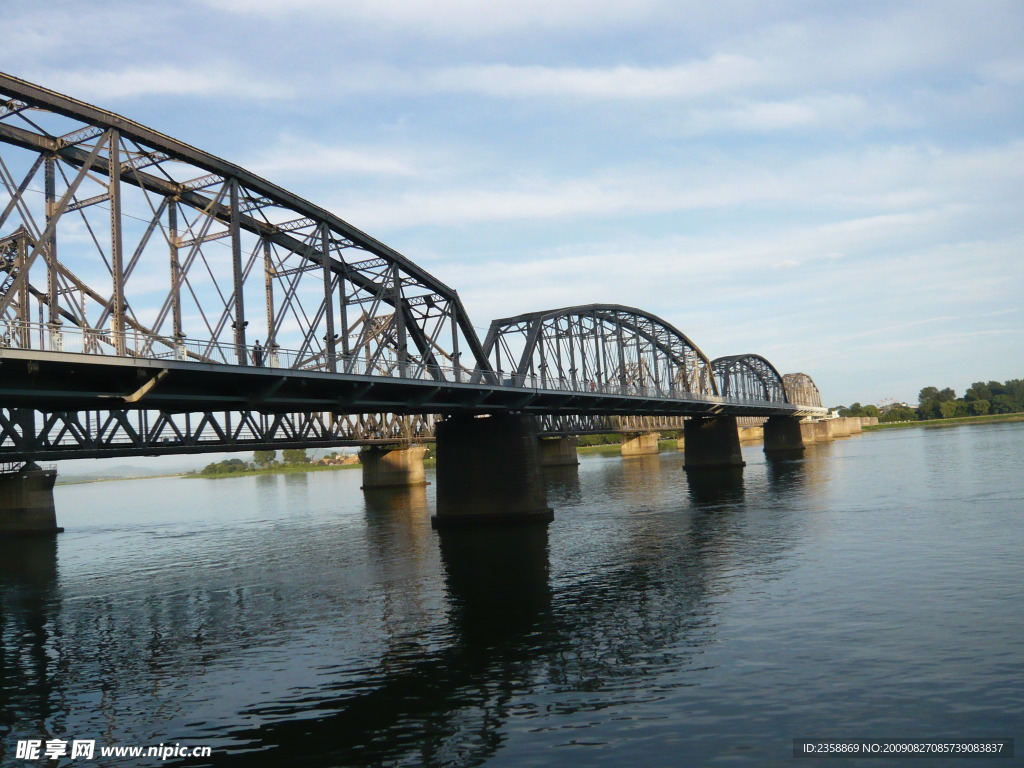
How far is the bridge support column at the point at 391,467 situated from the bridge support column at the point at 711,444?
33522 millimetres

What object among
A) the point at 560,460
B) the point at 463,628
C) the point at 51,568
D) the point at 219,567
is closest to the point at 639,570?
the point at 463,628

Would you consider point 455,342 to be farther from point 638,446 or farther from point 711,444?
point 638,446

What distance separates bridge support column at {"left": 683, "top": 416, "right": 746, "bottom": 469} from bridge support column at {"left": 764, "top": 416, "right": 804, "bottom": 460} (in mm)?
34393

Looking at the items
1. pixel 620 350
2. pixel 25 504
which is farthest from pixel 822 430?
pixel 25 504

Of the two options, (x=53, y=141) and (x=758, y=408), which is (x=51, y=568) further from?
(x=758, y=408)

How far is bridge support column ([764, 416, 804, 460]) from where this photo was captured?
12794 cm

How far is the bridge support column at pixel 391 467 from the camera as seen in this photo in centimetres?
9412

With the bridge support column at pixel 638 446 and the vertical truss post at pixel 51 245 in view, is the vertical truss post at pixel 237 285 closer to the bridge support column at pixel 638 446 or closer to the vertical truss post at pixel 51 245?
the vertical truss post at pixel 51 245

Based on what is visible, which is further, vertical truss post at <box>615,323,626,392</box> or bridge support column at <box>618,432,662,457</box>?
bridge support column at <box>618,432,662,457</box>

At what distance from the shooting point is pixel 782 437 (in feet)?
430

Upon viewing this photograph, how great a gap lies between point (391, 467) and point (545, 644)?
75333mm

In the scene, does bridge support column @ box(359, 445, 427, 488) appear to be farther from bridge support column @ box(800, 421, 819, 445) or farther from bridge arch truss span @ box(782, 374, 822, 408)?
bridge arch truss span @ box(782, 374, 822, 408)

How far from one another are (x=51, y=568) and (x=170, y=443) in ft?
31.0

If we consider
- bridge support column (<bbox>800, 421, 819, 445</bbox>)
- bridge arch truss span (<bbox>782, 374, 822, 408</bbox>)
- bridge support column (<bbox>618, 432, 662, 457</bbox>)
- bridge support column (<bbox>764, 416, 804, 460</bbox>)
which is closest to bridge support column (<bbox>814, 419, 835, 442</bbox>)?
bridge support column (<bbox>800, 421, 819, 445</bbox>)
